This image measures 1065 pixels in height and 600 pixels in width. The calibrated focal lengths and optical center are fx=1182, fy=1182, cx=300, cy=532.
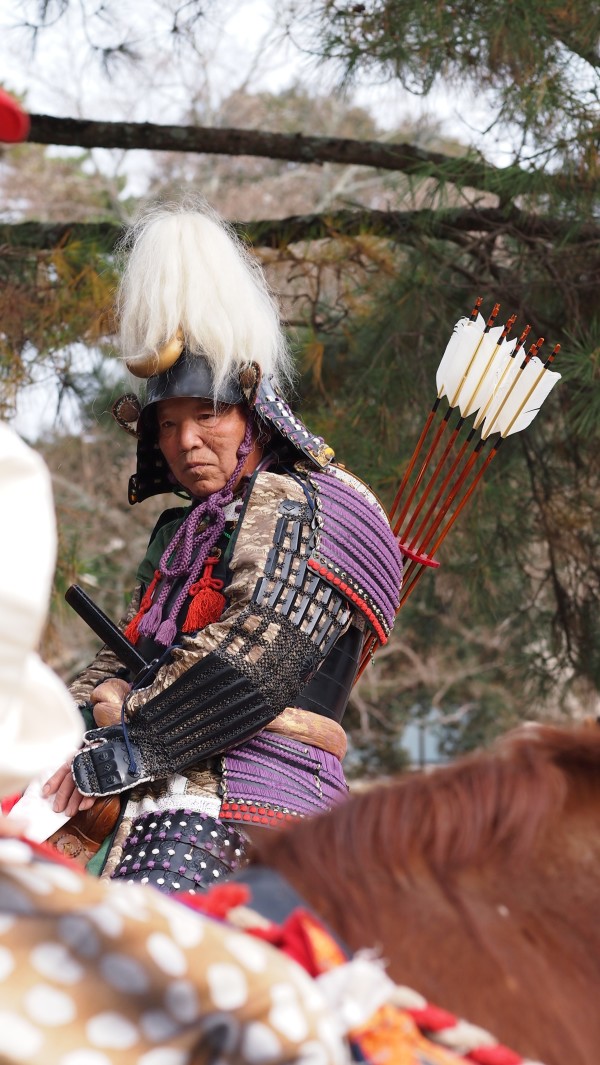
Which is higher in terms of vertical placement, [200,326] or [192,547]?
[200,326]

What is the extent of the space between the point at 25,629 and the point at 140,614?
65.3 inches

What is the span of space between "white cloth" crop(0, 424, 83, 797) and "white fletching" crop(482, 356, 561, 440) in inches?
71.9

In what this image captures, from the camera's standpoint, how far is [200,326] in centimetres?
237

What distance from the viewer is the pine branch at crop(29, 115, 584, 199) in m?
3.71

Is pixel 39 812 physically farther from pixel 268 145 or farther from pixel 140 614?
pixel 268 145

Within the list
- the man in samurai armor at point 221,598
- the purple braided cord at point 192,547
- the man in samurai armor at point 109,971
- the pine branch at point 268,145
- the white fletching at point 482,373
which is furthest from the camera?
the pine branch at point 268,145

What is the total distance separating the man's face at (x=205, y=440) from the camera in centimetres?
243

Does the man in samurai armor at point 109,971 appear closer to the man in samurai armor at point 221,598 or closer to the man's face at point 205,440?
the man in samurai armor at point 221,598

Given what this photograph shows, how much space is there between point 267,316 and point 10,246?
5.73 feet

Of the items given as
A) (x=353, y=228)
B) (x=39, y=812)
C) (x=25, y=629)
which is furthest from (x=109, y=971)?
(x=353, y=228)

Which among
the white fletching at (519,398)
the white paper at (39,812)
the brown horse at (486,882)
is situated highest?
the white fletching at (519,398)

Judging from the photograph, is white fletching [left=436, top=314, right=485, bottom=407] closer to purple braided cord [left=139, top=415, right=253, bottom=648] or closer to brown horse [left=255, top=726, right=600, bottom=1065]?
purple braided cord [left=139, top=415, right=253, bottom=648]

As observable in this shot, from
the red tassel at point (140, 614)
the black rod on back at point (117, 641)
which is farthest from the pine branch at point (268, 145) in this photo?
the black rod on back at point (117, 641)

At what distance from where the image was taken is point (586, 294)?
154 inches
